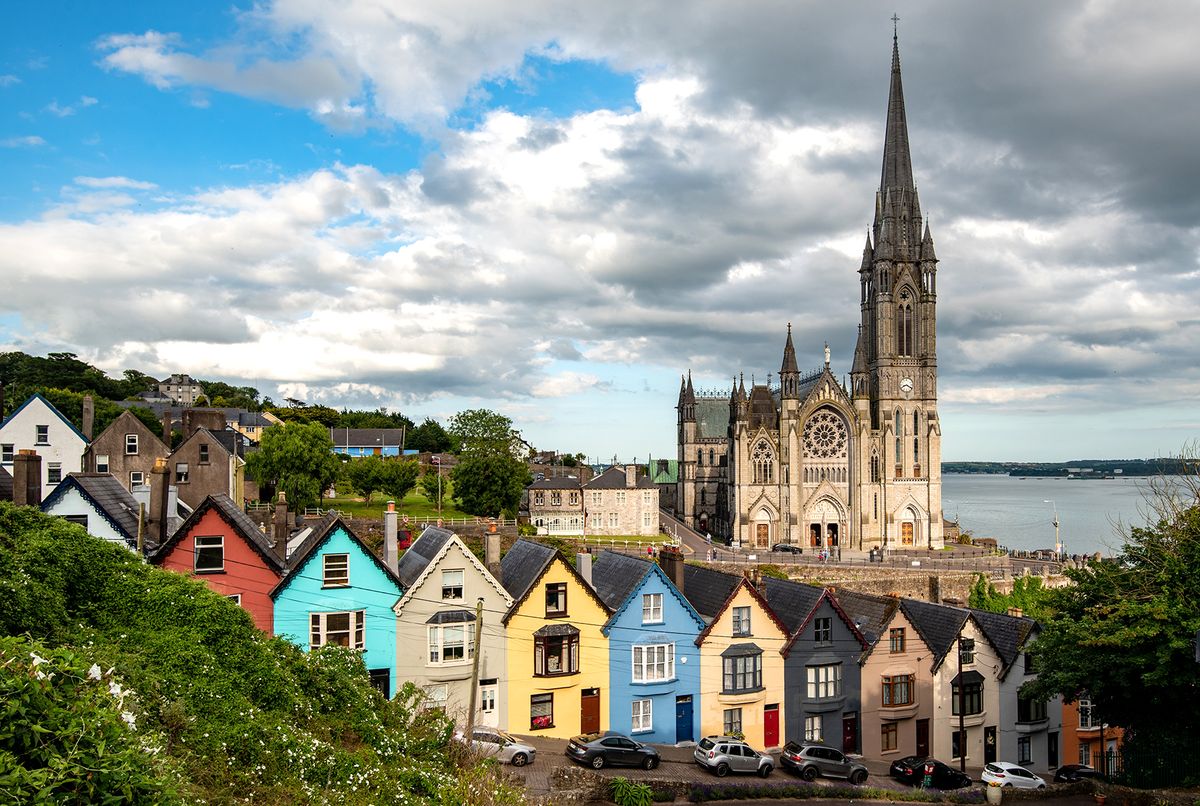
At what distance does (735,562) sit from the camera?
70938 millimetres

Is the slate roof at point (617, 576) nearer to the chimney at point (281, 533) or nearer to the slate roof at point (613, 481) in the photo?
the chimney at point (281, 533)

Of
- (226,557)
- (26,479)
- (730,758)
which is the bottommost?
(730,758)

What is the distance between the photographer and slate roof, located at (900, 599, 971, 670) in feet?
123

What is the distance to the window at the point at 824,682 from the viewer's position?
3597 centimetres

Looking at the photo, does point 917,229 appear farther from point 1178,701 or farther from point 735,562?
point 1178,701

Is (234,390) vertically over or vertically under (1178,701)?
over

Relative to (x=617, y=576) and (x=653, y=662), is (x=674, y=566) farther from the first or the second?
(x=653, y=662)

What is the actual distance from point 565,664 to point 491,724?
11.5 feet

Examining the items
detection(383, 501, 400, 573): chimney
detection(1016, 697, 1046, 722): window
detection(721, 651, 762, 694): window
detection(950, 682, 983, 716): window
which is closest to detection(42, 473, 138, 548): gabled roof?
detection(383, 501, 400, 573): chimney

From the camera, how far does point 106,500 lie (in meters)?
31.7

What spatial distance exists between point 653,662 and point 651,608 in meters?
2.10

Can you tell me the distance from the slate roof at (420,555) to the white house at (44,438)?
30.4m

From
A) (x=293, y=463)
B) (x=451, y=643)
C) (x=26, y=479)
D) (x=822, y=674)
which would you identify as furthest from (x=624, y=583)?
(x=293, y=463)

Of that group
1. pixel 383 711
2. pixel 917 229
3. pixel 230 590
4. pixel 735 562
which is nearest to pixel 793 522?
pixel 735 562
